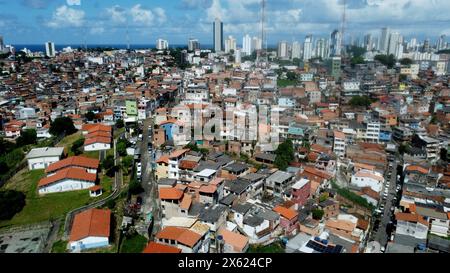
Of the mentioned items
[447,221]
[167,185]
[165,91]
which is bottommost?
[447,221]

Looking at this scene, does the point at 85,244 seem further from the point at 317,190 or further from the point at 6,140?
the point at 6,140

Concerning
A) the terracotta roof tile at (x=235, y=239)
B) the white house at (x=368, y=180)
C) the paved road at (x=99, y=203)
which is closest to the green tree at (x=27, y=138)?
the paved road at (x=99, y=203)

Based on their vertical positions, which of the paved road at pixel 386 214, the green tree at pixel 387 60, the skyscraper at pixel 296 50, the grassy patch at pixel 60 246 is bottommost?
the paved road at pixel 386 214

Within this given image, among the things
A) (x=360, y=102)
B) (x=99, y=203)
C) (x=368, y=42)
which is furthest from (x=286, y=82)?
(x=368, y=42)

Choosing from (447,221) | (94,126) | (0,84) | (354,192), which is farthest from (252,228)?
(0,84)

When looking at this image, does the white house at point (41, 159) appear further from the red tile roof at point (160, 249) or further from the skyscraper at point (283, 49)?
the skyscraper at point (283, 49)
